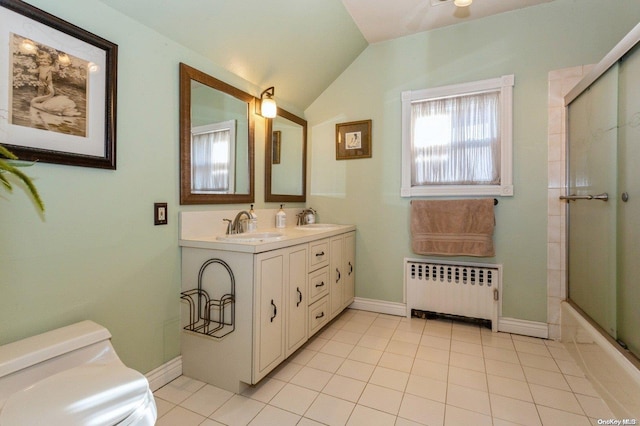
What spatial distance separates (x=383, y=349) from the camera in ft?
6.94

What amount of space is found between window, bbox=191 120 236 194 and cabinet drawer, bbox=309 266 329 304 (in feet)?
2.84

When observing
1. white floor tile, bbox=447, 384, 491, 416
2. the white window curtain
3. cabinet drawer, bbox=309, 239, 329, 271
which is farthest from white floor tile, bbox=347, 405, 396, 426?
the white window curtain

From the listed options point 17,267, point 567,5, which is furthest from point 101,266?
point 567,5

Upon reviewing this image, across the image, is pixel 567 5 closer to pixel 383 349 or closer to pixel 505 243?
pixel 505 243

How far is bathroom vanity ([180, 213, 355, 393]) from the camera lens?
5.20 ft

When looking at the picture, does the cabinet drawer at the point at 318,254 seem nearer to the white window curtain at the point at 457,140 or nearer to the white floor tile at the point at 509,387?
the white window curtain at the point at 457,140

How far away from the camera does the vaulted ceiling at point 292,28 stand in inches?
64.5

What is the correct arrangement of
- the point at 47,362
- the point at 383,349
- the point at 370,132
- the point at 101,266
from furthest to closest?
the point at 370,132
the point at 383,349
the point at 101,266
the point at 47,362

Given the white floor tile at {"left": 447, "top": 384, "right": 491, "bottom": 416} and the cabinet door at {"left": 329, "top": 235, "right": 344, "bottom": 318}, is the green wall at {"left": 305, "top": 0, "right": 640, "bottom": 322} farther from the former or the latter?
the white floor tile at {"left": 447, "top": 384, "right": 491, "bottom": 416}

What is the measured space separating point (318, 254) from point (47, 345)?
1.50 m

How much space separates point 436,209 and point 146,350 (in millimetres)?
2261

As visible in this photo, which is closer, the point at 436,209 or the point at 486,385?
the point at 486,385

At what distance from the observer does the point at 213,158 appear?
1.99 m

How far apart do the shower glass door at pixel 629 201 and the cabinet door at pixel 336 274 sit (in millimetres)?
1700
